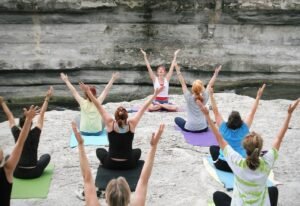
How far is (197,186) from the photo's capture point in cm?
623

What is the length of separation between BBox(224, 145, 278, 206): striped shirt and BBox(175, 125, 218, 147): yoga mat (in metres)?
3.48

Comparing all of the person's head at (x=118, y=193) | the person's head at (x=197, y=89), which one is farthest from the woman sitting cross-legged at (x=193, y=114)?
the person's head at (x=118, y=193)

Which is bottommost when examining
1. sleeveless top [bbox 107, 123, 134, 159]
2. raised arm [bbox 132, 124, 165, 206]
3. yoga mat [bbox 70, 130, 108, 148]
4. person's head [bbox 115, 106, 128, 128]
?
yoga mat [bbox 70, 130, 108, 148]

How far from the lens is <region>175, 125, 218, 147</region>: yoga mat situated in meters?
7.96

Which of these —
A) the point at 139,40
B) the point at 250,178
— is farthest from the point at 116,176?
the point at 139,40

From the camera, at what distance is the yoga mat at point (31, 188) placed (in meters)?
5.77

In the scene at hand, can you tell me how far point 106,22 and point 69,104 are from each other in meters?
3.10

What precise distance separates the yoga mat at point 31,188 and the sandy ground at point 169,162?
0.09 meters

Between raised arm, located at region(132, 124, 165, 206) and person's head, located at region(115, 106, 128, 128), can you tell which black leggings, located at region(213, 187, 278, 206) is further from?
raised arm, located at region(132, 124, 165, 206)

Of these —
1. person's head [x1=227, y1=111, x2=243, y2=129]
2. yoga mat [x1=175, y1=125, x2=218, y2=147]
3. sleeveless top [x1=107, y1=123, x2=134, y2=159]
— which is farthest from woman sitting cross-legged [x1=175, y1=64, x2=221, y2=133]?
sleeveless top [x1=107, y1=123, x2=134, y2=159]

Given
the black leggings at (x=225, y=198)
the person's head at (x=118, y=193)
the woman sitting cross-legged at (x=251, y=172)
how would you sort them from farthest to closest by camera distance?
1. the black leggings at (x=225, y=198)
2. the woman sitting cross-legged at (x=251, y=172)
3. the person's head at (x=118, y=193)

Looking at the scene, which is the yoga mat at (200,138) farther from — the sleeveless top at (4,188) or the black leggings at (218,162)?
the sleeveless top at (4,188)

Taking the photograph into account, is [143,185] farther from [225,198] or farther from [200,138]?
[200,138]

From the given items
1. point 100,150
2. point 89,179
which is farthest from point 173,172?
point 89,179
